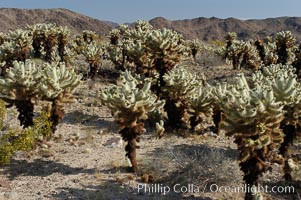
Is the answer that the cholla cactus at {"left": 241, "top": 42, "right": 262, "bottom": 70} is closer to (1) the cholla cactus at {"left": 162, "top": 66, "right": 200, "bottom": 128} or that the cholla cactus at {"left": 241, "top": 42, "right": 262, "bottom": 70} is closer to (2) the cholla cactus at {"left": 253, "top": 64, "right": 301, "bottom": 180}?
(1) the cholla cactus at {"left": 162, "top": 66, "right": 200, "bottom": 128}

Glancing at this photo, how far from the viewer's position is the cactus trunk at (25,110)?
909cm

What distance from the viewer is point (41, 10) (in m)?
89.2

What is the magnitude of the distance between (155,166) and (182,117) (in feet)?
10.5

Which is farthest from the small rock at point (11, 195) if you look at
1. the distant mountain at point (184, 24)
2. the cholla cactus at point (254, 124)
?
the distant mountain at point (184, 24)

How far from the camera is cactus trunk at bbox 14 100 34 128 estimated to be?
9.09 meters

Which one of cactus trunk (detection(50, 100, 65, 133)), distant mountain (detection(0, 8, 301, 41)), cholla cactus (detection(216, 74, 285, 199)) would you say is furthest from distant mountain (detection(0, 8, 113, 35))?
cholla cactus (detection(216, 74, 285, 199))

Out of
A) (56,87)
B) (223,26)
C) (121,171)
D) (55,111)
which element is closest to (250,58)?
(55,111)

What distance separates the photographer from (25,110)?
364 inches

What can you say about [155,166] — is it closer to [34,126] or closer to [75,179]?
[75,179]

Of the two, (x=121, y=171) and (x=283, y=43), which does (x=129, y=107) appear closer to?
(x=121, y=171)

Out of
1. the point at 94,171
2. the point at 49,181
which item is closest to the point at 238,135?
the point at 94,171

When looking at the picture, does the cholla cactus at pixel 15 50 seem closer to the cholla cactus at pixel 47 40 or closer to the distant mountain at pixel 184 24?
the cholla cactus at pixel 47 40

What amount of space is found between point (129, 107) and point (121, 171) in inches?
60.1

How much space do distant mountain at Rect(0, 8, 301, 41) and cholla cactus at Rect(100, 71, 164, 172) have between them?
234 ft
